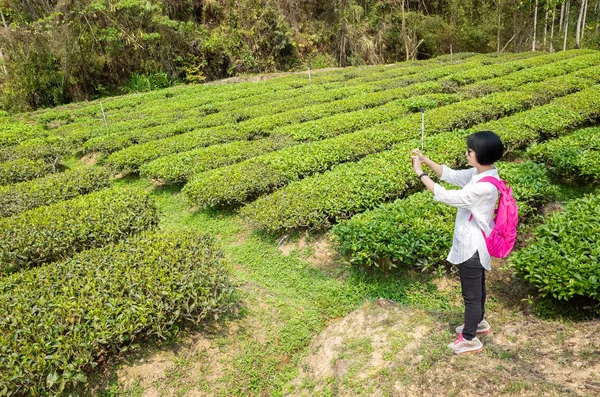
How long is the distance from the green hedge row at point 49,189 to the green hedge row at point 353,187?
3886mm

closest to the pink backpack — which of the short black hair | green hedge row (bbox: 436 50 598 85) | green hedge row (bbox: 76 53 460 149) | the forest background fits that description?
the short black hair

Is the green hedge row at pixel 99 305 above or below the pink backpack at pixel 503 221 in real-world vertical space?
below

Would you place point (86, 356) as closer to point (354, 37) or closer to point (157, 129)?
point (157, 129)

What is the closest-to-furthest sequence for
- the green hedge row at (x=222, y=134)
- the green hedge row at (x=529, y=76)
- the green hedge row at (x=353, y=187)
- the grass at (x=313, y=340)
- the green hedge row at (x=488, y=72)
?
the grass at (x=313, y=340)
the green hedge row at (x=353, y=187)
the green hedge row at (x=222, y=134)
the green hedge row at (x=529, y=76)
the green hedge row at (x=488, y=72)

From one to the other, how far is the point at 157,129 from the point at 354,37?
2406 centimetres

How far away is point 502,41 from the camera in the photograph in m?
32.0

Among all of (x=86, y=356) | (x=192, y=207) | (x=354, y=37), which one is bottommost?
(x=192, y=207)

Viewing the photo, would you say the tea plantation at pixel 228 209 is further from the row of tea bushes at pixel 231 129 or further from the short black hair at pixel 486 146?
the short black hair at pixel 486 146

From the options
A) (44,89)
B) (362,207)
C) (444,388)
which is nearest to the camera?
(444,388)

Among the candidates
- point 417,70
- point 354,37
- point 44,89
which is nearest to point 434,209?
point 417,70

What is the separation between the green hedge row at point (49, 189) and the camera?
7434 mm

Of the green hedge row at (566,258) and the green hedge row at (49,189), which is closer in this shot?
the green hedge row at (566,258)

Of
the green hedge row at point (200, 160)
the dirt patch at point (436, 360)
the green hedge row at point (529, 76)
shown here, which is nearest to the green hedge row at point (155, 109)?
the green hedge row at point (200, 160)

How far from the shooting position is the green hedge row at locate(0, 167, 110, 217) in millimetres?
7434
